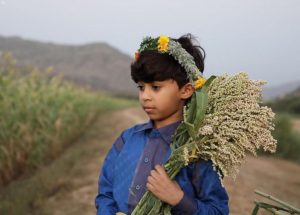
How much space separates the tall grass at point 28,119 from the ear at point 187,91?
14.1 ft

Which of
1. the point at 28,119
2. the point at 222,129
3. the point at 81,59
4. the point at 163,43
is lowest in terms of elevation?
the point at 81,59

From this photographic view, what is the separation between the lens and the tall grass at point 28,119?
20.2ft

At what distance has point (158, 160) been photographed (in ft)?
6.46

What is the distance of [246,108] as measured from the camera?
1.75m

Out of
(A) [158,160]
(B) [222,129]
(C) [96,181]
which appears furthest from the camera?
(C) [96,181]

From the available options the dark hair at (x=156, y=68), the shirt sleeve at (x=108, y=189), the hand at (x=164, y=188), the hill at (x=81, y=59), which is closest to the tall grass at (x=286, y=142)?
the shirt sleeve at (x=108, y=189)

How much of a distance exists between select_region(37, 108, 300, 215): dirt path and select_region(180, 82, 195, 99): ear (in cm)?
294

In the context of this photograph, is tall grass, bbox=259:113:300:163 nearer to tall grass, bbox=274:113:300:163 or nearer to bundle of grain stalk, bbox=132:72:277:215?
tall grass, bbox=274:113:300:163

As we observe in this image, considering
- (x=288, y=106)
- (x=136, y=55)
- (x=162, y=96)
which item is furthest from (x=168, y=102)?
(x=288, y=106)

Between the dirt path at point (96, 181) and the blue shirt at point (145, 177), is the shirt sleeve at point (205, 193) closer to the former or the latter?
the blue shirt at point (145, 177)

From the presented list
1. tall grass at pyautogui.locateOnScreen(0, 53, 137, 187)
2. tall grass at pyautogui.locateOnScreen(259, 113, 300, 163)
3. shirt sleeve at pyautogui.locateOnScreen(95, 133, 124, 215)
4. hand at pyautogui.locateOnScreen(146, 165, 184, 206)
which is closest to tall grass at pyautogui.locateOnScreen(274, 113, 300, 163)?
tall grass at pyautogui.locateOnScreen(259, 113, 300, 163)

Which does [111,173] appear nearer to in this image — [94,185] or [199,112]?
[199,112]

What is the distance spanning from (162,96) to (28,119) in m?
4.92

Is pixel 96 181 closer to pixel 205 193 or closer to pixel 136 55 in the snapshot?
pixel 136 55
